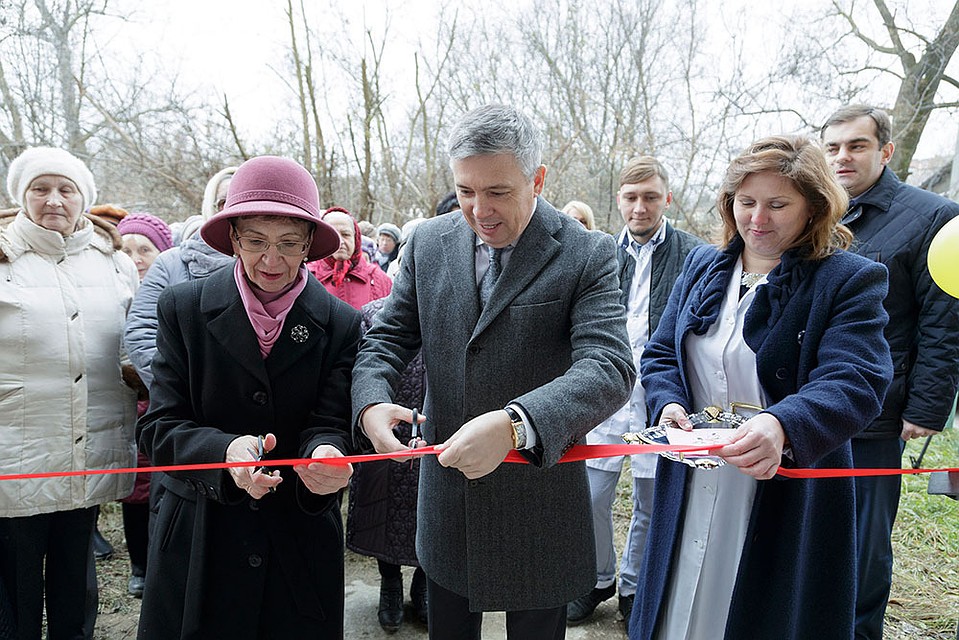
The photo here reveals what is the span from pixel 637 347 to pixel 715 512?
5.76ft

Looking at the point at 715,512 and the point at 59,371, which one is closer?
the point at 715,512

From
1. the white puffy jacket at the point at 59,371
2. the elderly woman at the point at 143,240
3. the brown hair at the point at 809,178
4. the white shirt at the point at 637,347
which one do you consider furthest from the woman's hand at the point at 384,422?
the elderly woman at the point at 143,240

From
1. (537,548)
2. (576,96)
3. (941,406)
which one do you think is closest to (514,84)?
(576,96)

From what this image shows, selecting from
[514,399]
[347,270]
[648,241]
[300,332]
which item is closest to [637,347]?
[648,241]

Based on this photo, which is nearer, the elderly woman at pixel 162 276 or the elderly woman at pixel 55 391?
the elderly woman at pixel 55 391

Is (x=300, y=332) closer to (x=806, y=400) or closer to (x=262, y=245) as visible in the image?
(x=262, y=245)

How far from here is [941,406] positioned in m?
3.06

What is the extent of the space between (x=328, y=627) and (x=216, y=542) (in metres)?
0.47

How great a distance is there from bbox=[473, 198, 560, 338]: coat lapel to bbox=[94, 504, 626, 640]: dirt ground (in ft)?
7.97

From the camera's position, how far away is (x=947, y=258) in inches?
90.4

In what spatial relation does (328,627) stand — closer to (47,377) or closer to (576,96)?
(47,377)

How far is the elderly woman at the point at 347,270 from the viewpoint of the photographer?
4188 millimetres

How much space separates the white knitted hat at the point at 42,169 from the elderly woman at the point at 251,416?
1.51 meters

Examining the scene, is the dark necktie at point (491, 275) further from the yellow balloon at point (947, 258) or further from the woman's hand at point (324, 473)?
the yellow balloon at point (947, 258)
